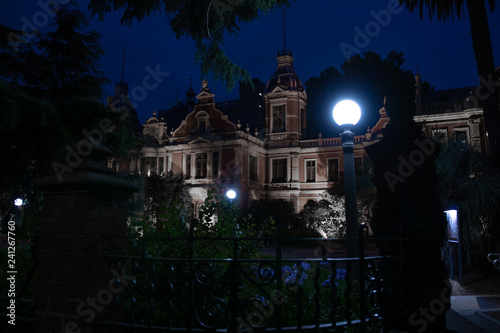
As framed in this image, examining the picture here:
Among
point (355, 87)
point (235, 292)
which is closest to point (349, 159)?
point (235, 292)

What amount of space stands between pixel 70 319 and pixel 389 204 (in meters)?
3.55

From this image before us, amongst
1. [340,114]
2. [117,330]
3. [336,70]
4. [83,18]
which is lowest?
[117,330]

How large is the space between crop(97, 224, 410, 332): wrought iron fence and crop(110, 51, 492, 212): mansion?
2373cm

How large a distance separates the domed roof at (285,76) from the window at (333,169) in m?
7.36

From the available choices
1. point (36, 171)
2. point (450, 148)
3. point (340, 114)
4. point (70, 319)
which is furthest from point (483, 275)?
point (36, 171)

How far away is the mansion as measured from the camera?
30.0 meters

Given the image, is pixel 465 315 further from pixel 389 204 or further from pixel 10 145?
pixel 10 145

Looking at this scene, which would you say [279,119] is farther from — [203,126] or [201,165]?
[201,165]

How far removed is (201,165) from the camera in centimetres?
3225

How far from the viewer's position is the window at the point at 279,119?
106 ft

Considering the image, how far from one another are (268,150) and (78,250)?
3005 cm

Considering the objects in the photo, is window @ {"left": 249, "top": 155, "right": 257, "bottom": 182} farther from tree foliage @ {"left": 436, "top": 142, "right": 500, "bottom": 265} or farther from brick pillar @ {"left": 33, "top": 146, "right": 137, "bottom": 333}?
brick pillar @ {"left": 33, "top": 146, "right": 137, "bottom": 333}

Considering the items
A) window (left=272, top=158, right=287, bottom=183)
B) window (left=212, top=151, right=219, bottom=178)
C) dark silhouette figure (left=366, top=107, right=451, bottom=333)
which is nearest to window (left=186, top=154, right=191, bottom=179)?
window (left=212, top=151, right=219, bottom=178)

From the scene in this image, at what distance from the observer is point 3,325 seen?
14.1ft
